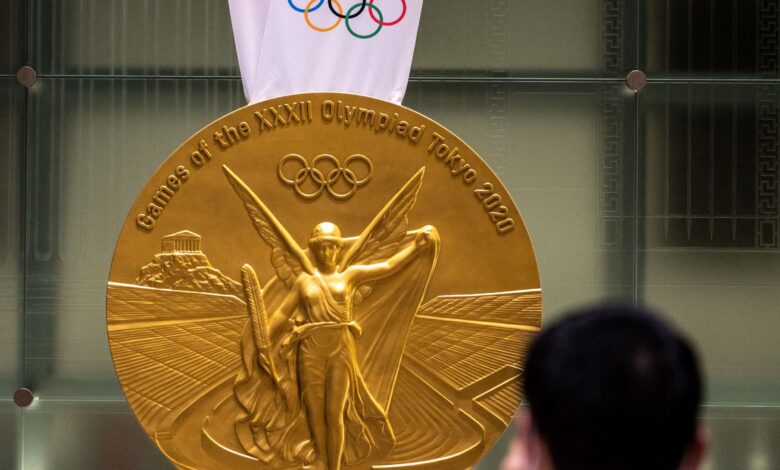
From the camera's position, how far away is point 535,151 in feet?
21.0

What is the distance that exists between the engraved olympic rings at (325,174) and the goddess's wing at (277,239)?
6.1 inches

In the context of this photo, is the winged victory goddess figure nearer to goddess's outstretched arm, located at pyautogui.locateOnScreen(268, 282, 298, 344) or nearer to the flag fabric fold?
goddess's outstretched arm, located at pyautogui.locateOnScreen(268, 282, 298, 344)

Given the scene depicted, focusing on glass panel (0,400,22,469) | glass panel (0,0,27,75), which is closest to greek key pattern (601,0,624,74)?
glass panel (0,0,27,75)

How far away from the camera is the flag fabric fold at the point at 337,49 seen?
5.23 m

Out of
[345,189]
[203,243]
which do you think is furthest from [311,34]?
[203,243]

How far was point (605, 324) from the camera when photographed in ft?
4.88

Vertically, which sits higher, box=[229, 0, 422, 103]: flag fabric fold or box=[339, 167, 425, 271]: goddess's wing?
box=[229, 0, 422, 103]: flag fabric fold

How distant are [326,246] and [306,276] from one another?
0.16 m

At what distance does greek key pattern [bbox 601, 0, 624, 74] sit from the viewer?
20.8 ft

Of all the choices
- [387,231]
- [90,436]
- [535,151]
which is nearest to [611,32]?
[535,151]

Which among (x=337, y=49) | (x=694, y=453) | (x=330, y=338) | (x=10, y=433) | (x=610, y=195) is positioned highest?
(x=337, y=49)

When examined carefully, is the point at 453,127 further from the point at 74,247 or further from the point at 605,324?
the point at 605,324

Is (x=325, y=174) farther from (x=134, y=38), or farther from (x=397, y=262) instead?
(x=134, y=38)

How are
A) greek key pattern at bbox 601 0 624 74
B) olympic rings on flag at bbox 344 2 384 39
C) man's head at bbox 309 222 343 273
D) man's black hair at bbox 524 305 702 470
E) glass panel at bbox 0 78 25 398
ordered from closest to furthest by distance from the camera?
man's black hair at bbox 524 305 702 470, man's head at bbox 309 222 343 273, olympic rings on flag at bbox 344 2 384 39, greek key pattern at bbox 601 0 624 74, glass panel at bbox 0 78 25 398
